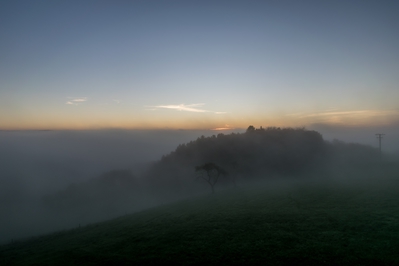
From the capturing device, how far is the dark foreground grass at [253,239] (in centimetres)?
2691

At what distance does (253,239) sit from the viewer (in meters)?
32.2

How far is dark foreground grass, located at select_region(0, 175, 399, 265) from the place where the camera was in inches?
1059

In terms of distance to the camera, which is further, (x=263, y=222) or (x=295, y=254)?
(x=263, y=222)

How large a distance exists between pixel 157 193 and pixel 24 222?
2508 inches

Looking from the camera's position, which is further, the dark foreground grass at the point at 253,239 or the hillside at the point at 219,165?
the hillside at the point at 219,165

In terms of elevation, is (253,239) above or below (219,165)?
above

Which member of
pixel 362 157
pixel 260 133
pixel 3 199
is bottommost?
pixel 3 199

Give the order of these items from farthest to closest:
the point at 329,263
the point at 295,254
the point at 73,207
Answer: the point at 73,207 < the point at 295,254 < the point at 329,263

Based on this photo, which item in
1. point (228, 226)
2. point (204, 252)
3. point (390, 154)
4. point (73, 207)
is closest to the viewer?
point (204, 252)

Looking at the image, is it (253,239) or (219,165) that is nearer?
(253,239)

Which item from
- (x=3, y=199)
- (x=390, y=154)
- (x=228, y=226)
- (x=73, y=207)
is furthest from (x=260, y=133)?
(x=3, y=199)

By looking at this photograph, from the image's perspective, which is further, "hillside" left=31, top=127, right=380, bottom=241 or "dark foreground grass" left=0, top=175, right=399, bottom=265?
"hillside" left=31, top=127, right=380, bottom=241

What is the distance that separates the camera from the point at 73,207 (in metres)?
132

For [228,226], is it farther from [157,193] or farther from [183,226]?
[157,193]
